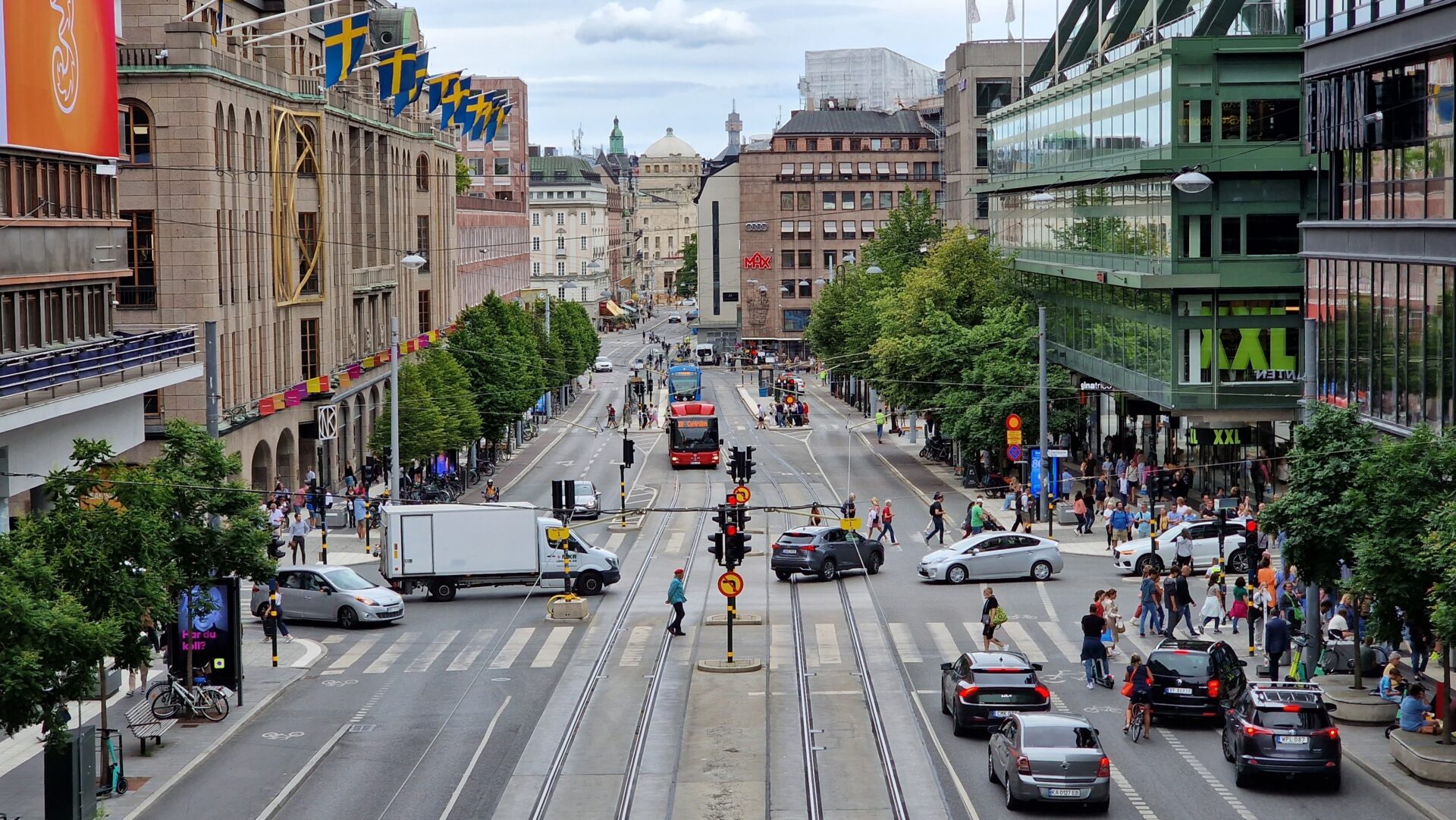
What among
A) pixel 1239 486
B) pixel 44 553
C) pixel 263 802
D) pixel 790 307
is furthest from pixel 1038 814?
pixel 790 307

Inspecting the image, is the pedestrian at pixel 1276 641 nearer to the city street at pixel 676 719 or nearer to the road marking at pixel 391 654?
the city street at pixel 676 719

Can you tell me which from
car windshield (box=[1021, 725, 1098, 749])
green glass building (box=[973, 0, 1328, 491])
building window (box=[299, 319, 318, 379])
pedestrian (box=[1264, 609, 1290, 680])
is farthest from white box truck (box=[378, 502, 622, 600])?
building window (box=[299, 319, 318, 379])

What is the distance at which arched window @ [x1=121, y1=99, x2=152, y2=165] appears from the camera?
55.4 metres

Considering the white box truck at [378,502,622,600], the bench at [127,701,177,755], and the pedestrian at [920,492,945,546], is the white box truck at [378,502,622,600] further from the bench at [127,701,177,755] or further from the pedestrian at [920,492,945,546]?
the bench at [127,701,177,755]

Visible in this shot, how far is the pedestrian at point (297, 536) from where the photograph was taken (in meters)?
51.4

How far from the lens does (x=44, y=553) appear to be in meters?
24.3

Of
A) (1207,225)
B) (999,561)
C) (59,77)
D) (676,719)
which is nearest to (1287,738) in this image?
(676,719)

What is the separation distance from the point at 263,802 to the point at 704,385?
11727cm

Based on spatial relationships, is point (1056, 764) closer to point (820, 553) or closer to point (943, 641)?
point (943, 641)

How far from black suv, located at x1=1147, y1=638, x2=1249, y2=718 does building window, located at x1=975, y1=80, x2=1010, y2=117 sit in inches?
4072

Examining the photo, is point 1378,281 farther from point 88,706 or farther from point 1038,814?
point 88,706

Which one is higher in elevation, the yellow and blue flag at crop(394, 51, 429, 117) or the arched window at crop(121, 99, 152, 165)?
the yellow and blue flag at crop(394, 51, 429, 117)

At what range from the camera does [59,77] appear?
122 ft

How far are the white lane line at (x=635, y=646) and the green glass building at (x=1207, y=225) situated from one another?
20.3 m
